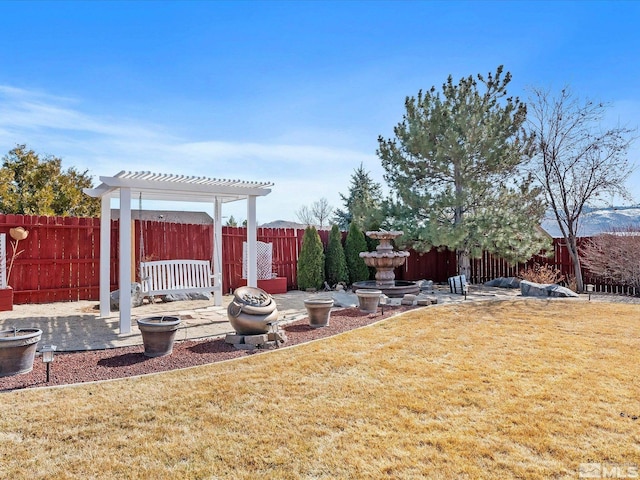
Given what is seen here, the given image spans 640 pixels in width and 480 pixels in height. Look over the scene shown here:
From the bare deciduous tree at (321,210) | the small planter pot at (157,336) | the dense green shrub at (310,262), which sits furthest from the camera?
the bare deciduous tree at (321,210)

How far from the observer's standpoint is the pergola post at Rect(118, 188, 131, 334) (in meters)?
5.69

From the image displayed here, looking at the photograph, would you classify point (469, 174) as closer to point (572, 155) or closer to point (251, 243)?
point (572, 155)

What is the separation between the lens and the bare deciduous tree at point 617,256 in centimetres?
1002

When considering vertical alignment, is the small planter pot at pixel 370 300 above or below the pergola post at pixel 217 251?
below

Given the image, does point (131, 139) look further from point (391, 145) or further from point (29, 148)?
point (29, 148)

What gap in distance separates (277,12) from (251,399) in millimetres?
6199

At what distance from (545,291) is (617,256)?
2.70 meters

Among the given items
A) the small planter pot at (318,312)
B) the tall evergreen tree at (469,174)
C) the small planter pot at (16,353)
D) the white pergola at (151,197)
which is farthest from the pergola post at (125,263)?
the tall evergreen tree at (469,174)

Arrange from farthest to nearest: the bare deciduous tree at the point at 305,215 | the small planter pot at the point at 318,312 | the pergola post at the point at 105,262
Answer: the bare deciduous tree at the point at 305,215 → the pergola post at the point at 105,262 → the small planter pot at the point at 318,312

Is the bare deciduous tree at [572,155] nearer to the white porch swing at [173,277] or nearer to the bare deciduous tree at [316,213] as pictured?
the white porch swing at [173,277]

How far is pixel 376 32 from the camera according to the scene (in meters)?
7.50

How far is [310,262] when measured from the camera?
11172mm

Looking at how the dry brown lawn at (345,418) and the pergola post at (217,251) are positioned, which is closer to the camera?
Result: the dry brown lawn at (345,418)

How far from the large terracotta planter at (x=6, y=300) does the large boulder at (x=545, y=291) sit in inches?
413
